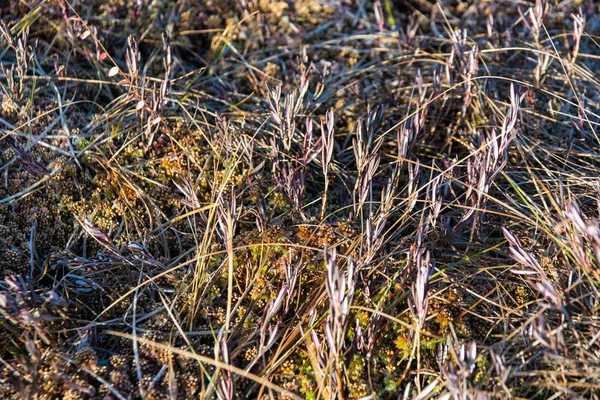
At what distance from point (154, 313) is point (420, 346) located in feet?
3.42

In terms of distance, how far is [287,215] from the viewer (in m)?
2.55

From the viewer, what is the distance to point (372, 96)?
10.5 ft

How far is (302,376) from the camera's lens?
2004mm

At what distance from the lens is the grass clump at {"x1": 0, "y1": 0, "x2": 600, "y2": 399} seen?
1960 mm

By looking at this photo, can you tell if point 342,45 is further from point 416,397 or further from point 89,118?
point 416,397

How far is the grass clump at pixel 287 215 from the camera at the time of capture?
1.96 meters

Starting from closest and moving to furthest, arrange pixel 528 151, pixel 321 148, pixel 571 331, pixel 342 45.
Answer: pixel 571 331
pixel 321 148
pixel 528 151
pixel 342 45

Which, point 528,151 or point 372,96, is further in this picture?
point 372,96

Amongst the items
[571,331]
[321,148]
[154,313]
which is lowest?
[571,331]

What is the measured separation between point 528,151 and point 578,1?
1771 mm

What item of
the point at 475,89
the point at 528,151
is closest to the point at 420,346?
the point at 528,151

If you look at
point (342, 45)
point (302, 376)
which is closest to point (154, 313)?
point (302, 376)

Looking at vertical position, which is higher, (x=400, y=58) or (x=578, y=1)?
Answer: (x=400, y=58)

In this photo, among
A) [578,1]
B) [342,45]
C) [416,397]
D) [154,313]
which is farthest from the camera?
[578,1]
